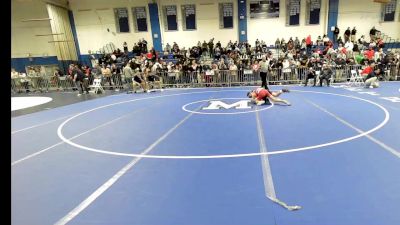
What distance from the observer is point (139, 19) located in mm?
25922

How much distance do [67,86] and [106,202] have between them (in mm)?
19289

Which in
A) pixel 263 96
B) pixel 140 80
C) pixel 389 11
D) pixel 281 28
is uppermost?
pixel 389 11

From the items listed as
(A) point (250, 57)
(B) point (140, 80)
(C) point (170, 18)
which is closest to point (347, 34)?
(A) point (250, 57)

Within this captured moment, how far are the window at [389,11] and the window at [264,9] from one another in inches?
349

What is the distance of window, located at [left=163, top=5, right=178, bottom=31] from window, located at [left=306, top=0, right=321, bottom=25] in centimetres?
1195

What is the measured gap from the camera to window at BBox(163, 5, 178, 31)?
2539cm

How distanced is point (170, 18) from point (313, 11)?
1291 centimetres

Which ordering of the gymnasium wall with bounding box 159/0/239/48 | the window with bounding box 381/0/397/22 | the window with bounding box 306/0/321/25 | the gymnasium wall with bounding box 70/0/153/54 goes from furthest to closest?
the gymnasium wall with bounding box 70/0/153/54
the gymnasium wall with bounding box 159/0/239/48
the window with bounding box 306/0/321/25
the window with bounding box 381/0/397/22

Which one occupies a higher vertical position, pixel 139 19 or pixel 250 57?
pixel 139 19

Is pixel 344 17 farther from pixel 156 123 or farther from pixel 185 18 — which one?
pixel 156 123

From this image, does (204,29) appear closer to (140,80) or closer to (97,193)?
(140,80)

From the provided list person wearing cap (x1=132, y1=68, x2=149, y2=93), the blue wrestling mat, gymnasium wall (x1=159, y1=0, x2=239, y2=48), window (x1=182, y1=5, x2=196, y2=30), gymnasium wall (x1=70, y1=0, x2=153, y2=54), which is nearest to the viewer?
the blue wrestling mat

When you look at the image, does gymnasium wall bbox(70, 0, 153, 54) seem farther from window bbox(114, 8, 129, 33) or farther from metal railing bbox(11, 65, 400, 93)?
metal railing bbox(11, 65, 400, 93)

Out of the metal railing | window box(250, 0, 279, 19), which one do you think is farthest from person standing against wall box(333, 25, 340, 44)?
the metal railing
